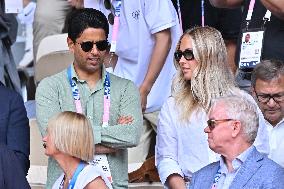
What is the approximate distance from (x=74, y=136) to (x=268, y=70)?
1635 mm

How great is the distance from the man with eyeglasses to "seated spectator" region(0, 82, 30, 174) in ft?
5.36

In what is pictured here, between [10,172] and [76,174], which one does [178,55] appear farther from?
[10,172]

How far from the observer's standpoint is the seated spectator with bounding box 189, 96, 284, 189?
6129 mm

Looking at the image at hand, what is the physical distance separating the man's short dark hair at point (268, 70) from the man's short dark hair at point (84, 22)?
110cm

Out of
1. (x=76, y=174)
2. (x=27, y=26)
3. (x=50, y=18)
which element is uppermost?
(x=76, y=174)

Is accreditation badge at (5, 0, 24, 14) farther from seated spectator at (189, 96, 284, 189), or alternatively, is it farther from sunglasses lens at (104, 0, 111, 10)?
seated spectator at (189, 96, 284, 189)

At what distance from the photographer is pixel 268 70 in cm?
761

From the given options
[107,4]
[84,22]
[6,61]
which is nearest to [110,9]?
[107,4]

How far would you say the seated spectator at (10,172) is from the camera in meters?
6.32

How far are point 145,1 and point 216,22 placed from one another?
916 millimetres

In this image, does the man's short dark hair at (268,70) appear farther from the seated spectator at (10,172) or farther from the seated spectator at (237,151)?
the seated spectator at (10,172)

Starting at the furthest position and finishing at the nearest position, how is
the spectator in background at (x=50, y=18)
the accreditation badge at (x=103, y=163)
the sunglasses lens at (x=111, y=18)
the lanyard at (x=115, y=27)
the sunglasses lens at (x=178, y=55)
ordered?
the spectator in background at (x=50, y=18)
the sunglasses lens at (x=111, y=18)
the lanyard at (x=115, y=27)
the sunglasses lens at (x=178, y=55)
the accreditation badge at (x=103, y=163)

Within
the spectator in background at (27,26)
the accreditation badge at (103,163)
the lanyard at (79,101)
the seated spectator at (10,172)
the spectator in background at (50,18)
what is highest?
the lanyard at (79,101)

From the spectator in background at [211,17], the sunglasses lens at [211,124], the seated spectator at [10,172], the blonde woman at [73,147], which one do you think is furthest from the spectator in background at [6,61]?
Answer: the sunglasses lens at [211,124]
